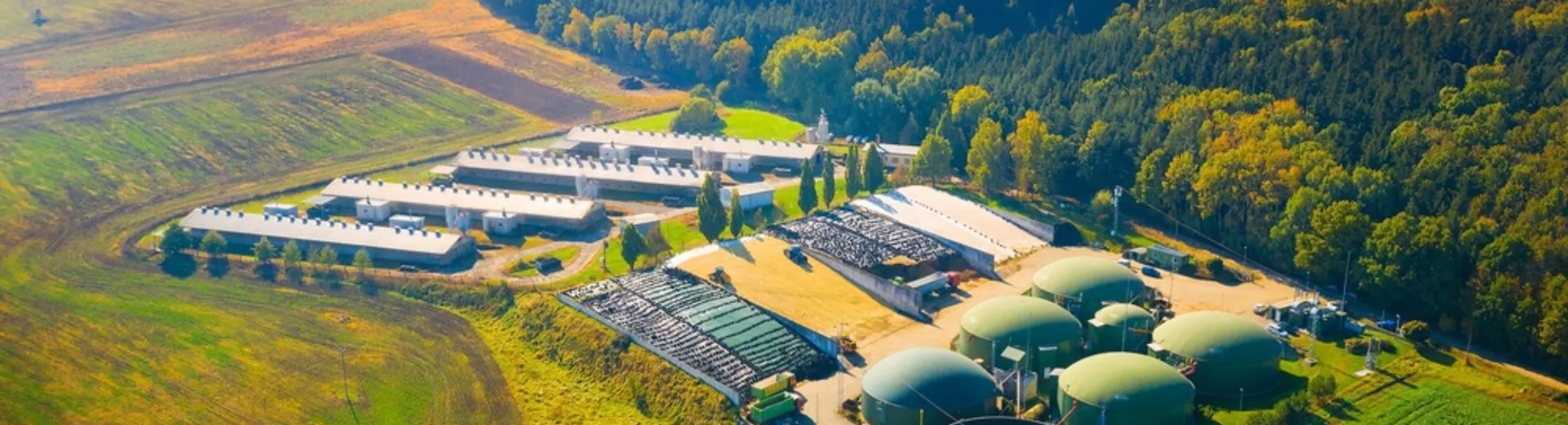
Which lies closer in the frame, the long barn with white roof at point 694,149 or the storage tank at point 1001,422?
the storage tank at point 1001,422

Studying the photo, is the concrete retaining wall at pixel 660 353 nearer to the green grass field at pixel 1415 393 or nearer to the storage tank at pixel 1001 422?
the storage tank at pixel 1001 422

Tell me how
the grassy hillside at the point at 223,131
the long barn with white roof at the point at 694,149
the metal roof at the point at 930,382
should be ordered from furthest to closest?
1. the long barn with white roof at the point at 694,149
2. the grassy hillside at the point at 223,131
3. the metal roof at the point at 930,382

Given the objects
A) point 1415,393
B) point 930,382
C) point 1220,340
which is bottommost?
point 1415,393

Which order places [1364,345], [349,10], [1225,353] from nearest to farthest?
[1225,353]
[1364,345]
[349,10]

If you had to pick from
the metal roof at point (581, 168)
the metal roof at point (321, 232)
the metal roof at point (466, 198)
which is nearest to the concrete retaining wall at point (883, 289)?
the metal roof at point (466, 198)

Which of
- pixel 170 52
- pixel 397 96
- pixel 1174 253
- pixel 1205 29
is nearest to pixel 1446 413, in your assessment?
pixel 1174 253

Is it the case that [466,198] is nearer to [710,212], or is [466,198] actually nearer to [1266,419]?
[710,212]

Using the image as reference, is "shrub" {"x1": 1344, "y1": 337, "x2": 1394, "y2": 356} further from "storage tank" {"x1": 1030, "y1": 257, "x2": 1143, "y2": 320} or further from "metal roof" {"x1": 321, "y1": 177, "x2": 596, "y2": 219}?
"metal roof" {"x1": 321, "y1": 177, "x2": 596, "y2": 219}

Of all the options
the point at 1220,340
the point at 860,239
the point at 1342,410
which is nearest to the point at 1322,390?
the point at 1342,410
